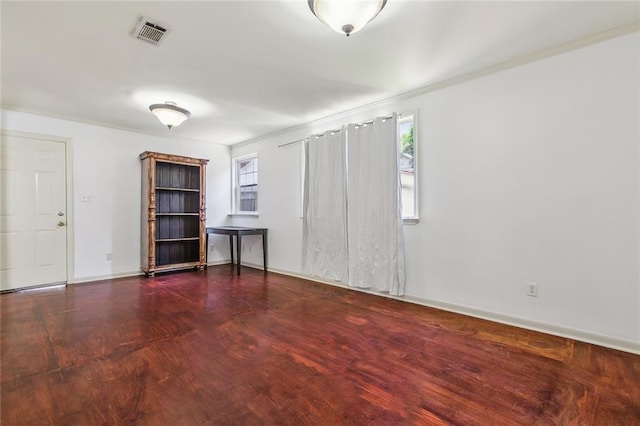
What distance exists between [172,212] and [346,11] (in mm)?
4625

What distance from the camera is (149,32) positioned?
2.25m

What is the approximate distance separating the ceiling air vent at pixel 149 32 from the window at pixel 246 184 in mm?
3314

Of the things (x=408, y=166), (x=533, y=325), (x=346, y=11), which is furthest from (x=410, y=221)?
(x=346, y=11)

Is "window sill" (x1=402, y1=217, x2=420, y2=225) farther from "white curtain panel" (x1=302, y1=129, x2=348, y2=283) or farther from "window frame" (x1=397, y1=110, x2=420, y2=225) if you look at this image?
"white curtain panel" (x1=302, y1=129, x2=348, y2=283)

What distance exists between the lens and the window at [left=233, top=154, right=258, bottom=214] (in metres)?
5.73

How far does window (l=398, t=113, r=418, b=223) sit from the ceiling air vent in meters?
2.51

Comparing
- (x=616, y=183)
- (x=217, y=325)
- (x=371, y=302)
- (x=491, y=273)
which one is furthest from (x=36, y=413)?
(x=616, y=183)

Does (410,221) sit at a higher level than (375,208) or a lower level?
lower

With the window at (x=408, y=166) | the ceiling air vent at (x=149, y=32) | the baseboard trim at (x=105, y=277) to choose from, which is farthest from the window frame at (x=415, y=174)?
the baseboard trim at (x=105, y=277)

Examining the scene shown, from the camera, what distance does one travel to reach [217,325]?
2.74 meters

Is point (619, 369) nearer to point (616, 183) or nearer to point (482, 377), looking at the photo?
point (482, 377)

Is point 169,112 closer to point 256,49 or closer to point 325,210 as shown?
point 256,49

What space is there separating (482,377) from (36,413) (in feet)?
8.31

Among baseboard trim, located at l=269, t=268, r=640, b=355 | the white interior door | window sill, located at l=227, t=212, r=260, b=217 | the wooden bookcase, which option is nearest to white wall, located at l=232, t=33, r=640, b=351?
baseboard trim, located at l=269, t=268, r=640, b=355
